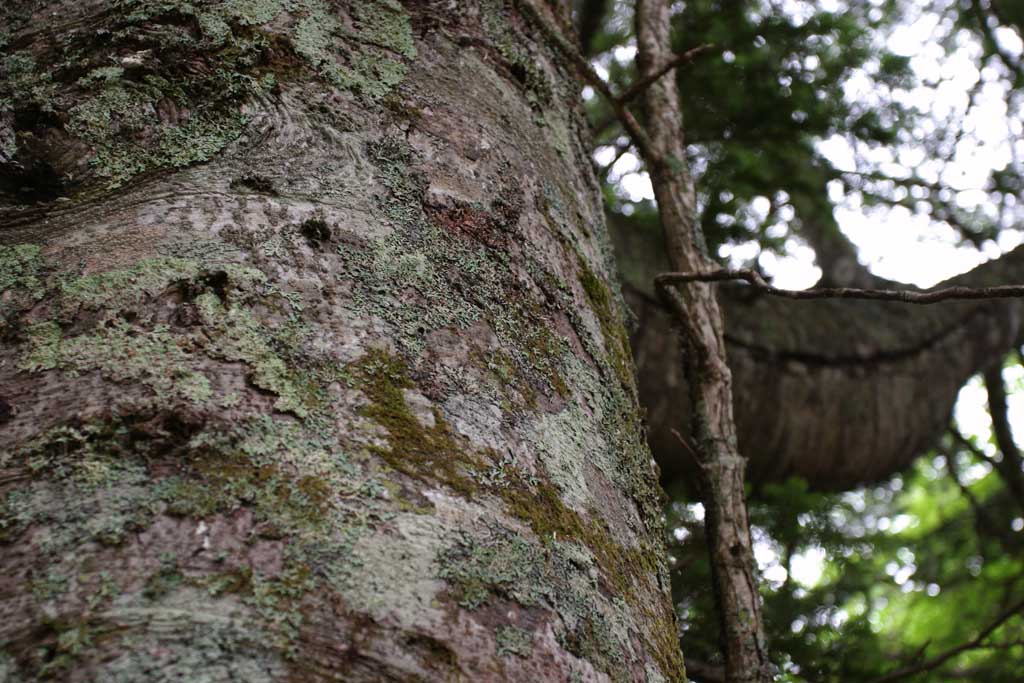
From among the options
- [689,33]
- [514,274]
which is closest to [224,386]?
[514,274]

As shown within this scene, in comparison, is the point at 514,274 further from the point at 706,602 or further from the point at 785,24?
the point at 785,24

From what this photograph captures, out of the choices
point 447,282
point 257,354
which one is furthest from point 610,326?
point 257,354

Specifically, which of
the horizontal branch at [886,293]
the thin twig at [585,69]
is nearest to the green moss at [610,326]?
the horizontal branch at [886,293]

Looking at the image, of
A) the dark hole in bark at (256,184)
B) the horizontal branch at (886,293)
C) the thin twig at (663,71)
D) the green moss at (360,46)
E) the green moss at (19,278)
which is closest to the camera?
the green moss at (19,278)

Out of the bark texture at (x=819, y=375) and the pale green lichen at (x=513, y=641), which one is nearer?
the pale green lichen at (x=513, y=641)

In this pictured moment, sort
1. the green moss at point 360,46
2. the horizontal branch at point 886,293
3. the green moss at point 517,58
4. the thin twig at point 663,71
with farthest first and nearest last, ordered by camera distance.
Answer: the thin twig at point 663,71, the green moss at point 517,58, the horizontal branch at point 886,293, the green moss at point 360,46

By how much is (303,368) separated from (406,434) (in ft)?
0.43

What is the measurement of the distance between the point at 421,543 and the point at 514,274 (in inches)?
18.2

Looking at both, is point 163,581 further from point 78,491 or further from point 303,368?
point 303,368

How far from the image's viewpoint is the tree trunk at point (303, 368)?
0.76m

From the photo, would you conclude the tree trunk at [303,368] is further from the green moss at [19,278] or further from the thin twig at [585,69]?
the thin twig at [585,69]

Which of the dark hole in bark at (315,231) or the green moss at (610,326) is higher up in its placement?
the green moss at (610,326)

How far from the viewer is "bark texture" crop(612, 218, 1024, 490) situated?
3.09 meters

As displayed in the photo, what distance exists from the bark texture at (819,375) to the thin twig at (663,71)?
3.11 ft
